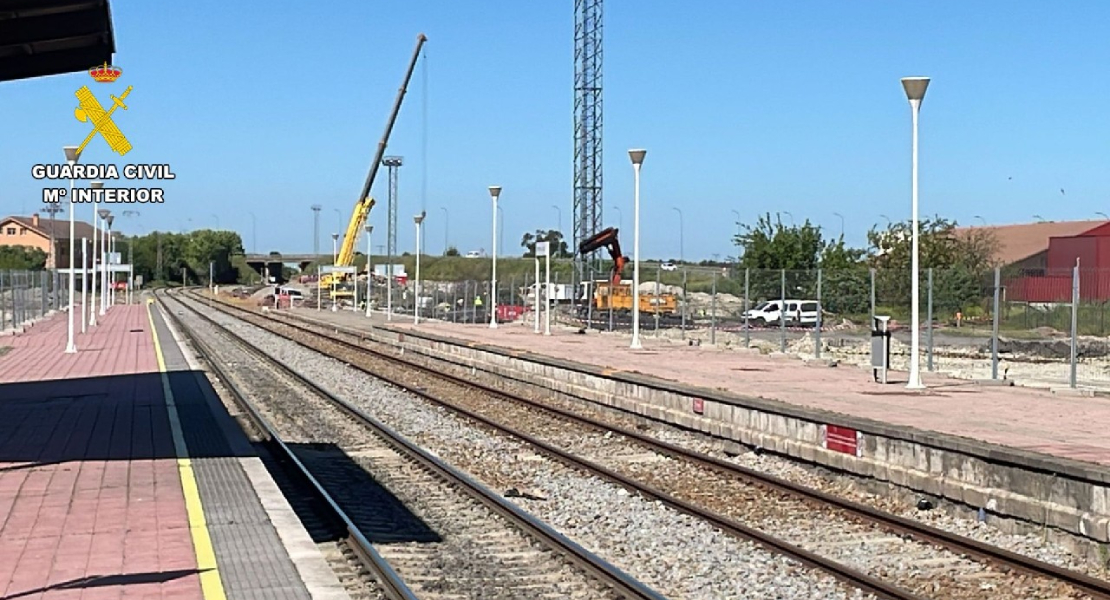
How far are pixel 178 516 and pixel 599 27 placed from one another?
262 feet

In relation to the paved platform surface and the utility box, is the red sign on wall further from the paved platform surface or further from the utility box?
the utility box

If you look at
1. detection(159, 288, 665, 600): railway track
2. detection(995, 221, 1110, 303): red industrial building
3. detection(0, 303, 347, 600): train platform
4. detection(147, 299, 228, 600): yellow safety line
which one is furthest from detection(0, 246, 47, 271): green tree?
detection(147, 299, 228, 600): yellow safety line

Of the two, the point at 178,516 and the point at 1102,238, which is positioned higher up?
the point at 1102,238

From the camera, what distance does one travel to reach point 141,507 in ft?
37.6

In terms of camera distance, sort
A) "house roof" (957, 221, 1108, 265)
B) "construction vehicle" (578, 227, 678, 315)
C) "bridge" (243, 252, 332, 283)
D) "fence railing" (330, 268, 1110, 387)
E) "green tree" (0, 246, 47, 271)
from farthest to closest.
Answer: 1. "bridge" (243, 252, 332, 283)
2. "green tree" (0, 246, 47, 271)
3. "house roof" (957, 221, 1108, 265)
4. "construction vehicle" (578, 227, 678, 315)
5. "fence railing" (330, 268, 1110, 387)

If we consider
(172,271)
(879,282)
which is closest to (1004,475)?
(879,282)

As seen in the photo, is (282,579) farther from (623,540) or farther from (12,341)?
(12,341)

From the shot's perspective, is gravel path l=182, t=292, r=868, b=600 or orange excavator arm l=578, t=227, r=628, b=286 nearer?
gravel path l=182, t=292, r=868, b=600

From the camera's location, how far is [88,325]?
57.4m

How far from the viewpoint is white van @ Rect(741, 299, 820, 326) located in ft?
131

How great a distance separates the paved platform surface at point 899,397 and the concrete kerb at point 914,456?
108cm

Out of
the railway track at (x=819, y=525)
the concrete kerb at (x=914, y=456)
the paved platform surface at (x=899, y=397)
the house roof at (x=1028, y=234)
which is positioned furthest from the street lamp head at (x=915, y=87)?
the house roof at (x=1028, y=234)

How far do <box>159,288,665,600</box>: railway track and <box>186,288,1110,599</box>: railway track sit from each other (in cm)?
173

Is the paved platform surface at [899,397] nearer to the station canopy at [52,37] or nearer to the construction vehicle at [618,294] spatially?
the station canopy at [52,37]
